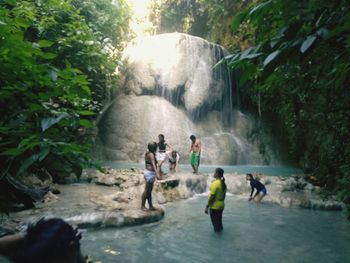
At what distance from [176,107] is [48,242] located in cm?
2010

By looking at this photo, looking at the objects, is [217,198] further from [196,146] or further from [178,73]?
[178,73]

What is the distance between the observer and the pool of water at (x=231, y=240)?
16.9 ft

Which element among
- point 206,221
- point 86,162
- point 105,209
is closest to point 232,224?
point 206,221

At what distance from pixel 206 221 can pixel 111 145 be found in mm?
13587

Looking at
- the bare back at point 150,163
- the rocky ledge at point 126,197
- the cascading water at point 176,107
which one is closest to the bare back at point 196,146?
the rocky ledge at point 126,197

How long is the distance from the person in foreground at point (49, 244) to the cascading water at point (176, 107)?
18.4 meters

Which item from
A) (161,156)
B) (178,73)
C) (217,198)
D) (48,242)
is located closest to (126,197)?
(161,156)

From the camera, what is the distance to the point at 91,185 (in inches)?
398

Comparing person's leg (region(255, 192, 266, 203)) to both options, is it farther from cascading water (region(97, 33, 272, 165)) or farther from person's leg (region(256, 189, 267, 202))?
cascading water (region(97, 33, 272, 165))

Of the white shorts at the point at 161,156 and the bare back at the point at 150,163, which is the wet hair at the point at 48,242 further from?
the white shorts at the point at 161,156

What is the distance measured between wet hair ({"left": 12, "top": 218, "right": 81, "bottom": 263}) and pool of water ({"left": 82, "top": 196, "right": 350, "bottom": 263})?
12.8ft

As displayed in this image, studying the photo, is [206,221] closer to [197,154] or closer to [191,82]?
[197,154]

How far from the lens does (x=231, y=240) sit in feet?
20.0

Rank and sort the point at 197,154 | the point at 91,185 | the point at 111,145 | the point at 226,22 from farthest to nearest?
the point at 226,22 < the point at 111,145 < the point at 197,154 < the point at 91,185
